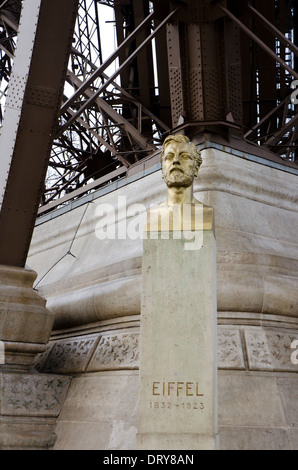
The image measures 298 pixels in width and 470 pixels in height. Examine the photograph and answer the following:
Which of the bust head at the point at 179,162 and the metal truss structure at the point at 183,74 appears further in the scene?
the metal truss structure at the point at 183,74

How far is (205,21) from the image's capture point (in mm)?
10109

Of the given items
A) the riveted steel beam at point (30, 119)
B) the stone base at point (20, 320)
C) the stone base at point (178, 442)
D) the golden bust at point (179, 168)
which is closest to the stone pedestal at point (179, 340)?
the stone base at point (178, 442)

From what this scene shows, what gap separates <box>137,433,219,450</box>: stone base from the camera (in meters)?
4.46

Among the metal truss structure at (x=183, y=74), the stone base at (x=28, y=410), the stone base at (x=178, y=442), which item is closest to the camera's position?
the stone base at (x=178, y=442)

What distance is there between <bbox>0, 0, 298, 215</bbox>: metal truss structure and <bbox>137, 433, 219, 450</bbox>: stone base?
431cm

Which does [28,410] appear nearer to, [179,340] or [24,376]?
[24,376]

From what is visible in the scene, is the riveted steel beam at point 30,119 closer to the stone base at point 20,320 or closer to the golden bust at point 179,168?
the stone base at point 20,320

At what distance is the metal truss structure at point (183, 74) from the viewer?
33.2 feet

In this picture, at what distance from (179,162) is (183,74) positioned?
5032mm

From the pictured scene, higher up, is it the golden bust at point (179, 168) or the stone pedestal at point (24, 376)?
the golden bust at point (179, 168)

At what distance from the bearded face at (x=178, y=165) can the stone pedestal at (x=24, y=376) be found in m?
2.37

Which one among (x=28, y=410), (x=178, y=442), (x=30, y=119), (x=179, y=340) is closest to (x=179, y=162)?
(x=179, y=340)

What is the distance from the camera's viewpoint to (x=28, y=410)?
6418 mm
